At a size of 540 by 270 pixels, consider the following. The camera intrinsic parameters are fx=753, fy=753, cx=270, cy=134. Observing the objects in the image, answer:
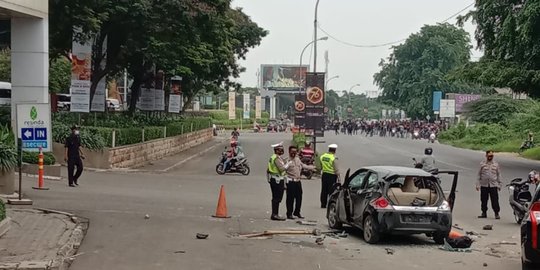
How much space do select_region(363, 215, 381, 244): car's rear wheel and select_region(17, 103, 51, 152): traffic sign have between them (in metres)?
7.66

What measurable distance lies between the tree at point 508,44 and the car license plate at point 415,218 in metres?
22.8

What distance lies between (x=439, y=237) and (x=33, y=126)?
9274mm

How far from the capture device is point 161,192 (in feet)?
72.5

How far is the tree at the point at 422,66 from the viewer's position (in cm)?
9425

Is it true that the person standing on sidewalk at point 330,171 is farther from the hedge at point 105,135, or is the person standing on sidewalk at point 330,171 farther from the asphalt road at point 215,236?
the hedge at point 105,135

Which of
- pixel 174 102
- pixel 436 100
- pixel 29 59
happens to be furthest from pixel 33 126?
pixel 436 100

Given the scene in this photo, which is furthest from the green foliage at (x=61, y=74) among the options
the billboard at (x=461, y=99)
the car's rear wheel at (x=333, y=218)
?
the billboard at (x=461, y=99)

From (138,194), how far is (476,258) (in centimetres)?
1137

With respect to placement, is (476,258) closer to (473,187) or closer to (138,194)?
(138,194)

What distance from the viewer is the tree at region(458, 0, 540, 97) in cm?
3428

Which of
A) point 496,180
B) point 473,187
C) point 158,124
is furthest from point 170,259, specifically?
point 158,124

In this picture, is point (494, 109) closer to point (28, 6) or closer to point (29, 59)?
point (29, 59)

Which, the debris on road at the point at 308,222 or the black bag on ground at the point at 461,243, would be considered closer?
the black bag on ground at the point at 461,243

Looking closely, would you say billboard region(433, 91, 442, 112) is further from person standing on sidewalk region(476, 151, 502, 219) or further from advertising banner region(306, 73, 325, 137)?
person standing on sidewalk region(476, 151, 502, 219)
